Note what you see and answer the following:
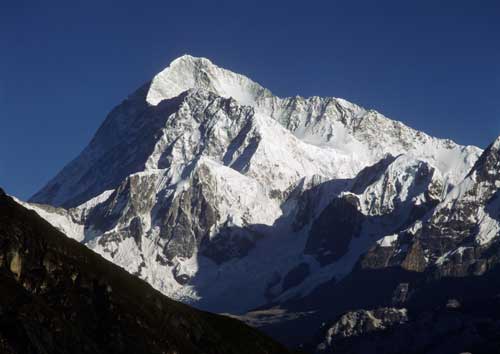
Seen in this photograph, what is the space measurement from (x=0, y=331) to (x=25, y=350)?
12.4 feet

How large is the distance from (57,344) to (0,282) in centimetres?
1110

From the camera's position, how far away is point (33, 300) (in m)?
195

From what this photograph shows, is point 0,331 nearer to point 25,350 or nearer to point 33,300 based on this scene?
point 25,350

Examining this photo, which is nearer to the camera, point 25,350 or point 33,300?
point 25,350

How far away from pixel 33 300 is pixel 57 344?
6395 mm

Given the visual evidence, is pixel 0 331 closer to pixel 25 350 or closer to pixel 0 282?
pixel 25 350

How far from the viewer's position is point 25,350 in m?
179

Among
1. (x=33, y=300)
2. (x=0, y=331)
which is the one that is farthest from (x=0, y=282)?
(x=0, y=331)

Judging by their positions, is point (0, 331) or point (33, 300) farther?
point (33, 300)

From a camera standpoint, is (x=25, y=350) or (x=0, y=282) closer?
(x=25, y=350)

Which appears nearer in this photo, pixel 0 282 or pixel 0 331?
pixel 0 331

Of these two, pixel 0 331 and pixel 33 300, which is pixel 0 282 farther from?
pixel 0 331

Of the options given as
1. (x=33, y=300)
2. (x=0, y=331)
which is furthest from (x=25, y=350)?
(x=33, y=300)

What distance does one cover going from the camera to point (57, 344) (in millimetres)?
194250
